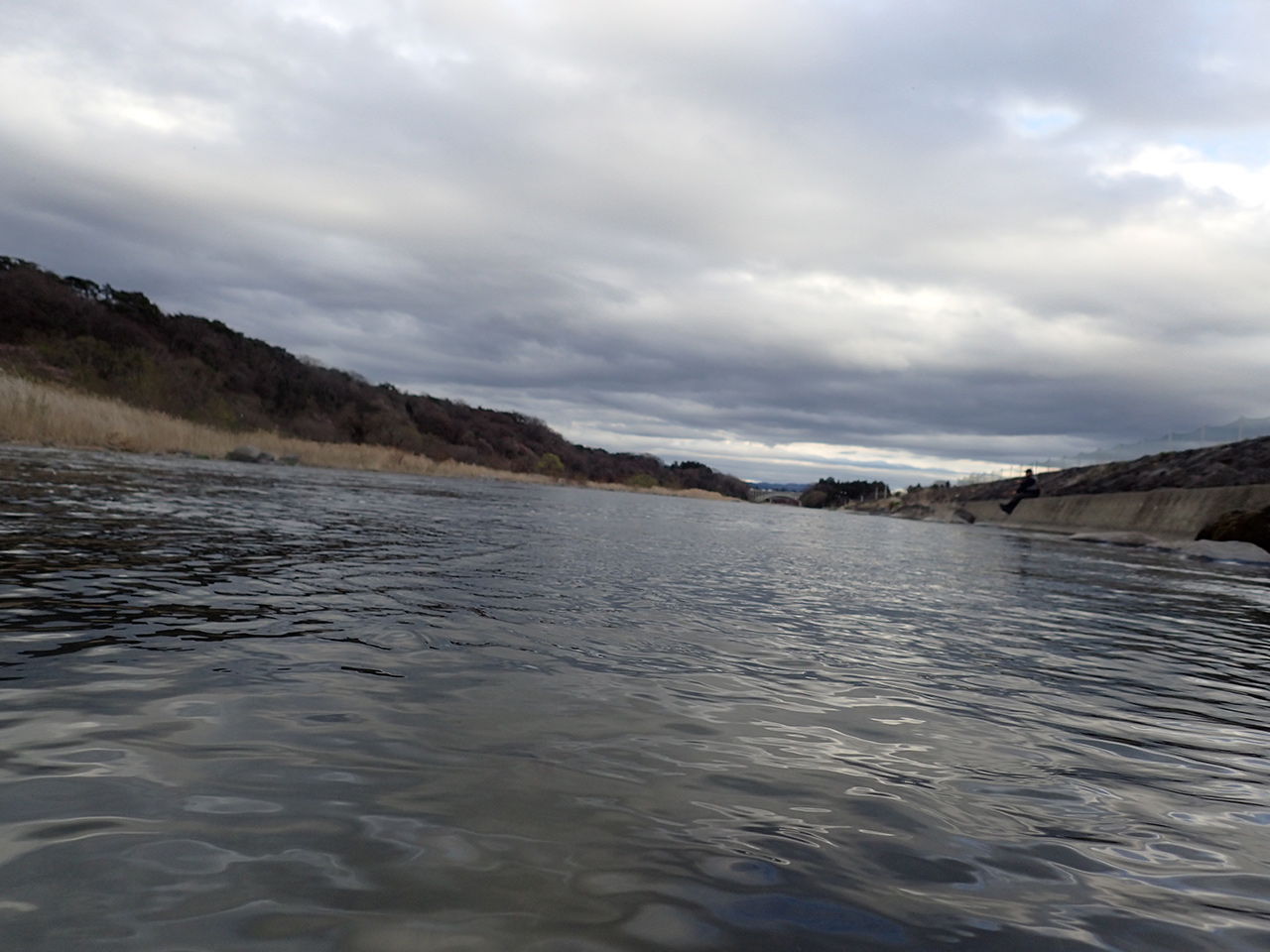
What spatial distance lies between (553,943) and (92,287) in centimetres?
7503

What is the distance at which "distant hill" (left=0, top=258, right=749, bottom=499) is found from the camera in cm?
4153

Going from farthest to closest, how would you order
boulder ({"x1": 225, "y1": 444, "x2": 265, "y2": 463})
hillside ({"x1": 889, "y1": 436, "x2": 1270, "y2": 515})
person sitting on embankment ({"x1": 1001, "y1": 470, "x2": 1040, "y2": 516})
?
person sitting on embankment ({"x1": 1001, "y1": 470, "x2": 1040, "y2": 516}) < boulder ({"x1": 225, "y1": 444, "x2": 265, "y2": 463}) < hillside ({"x1": 889, "y1": 436, "x2": 1270, "y2": 515})

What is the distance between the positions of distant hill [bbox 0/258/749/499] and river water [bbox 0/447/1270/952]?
106 ft

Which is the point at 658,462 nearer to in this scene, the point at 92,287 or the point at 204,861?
the point at 92,287

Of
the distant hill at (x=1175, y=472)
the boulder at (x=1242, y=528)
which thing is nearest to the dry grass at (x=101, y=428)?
the boulder at (x=1242, y=528)

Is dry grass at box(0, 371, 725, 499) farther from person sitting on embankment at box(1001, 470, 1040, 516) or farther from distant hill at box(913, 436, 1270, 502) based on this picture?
person sitting on embankment at box(1001, 470, 1040, 516)

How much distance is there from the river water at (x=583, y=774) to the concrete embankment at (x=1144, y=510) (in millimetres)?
17267

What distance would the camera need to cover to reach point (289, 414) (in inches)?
2623

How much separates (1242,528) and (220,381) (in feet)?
222

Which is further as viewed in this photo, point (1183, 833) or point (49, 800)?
point (1183, 833)

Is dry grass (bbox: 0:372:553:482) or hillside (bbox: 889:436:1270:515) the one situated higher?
hillside (bbox: 889:436:1270:515)

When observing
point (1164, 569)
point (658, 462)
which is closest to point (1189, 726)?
point (1164, 569)

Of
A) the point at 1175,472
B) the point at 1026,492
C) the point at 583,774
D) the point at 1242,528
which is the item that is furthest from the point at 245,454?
Result: the point at 1175,472

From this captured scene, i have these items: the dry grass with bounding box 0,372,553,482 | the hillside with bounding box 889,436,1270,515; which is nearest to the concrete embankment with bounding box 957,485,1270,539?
the hillside with bounding box 889,436,1270,515
